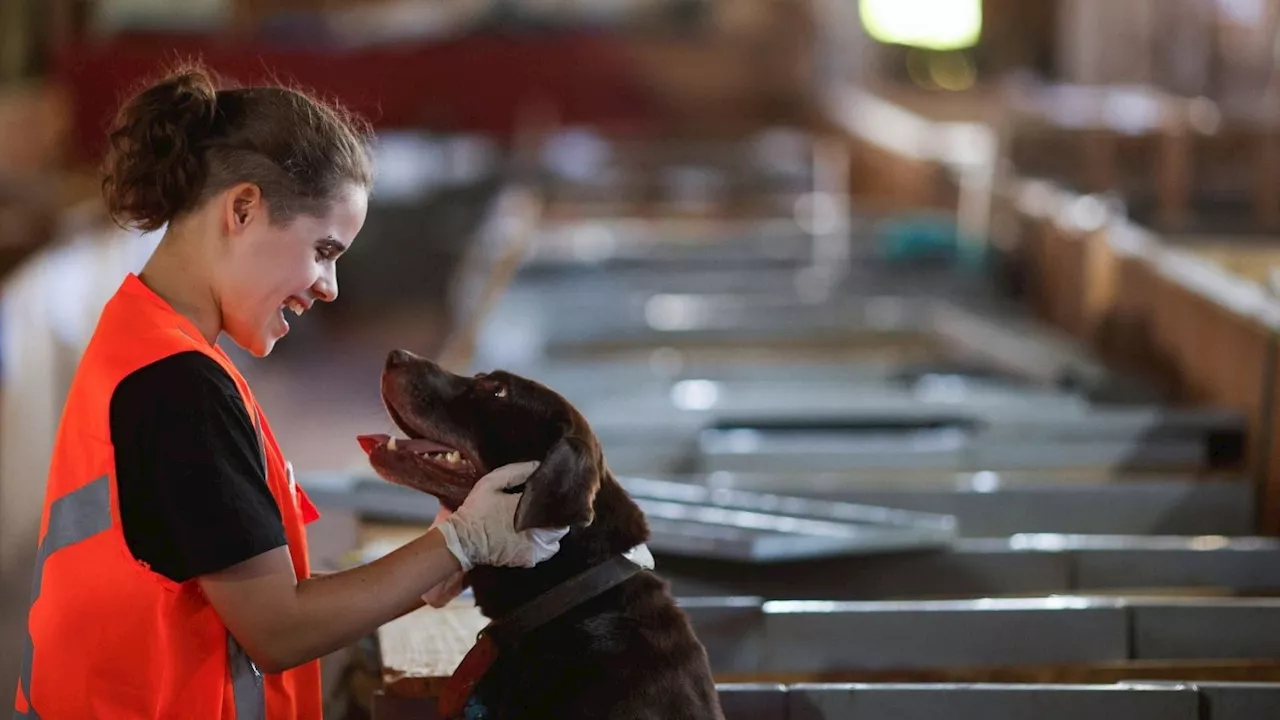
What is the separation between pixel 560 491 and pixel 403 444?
0.73 feet

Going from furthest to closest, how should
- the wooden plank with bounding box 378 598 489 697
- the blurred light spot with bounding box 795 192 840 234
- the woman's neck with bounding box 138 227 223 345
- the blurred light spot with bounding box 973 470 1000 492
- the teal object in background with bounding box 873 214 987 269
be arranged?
the blurred light spot with bounding box 795 192 840 234 → the teal object in background with bounding box 873 214 987 269 → the blurred light spot with bounding box 973 470 1000 492 → the wooden plank with bounding box 378 598 489 697 → the woman's neck with bounding box 138 227 223 345

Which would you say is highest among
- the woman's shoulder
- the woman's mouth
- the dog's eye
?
the woman's mouth

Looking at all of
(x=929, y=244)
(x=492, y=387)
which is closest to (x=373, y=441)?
(x=492, y=387)

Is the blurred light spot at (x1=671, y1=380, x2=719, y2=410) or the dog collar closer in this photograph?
the dog collar

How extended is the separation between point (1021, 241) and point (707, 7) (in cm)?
1149

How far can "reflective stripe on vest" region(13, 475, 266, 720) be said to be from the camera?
1.52 m

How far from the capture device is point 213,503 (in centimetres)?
148

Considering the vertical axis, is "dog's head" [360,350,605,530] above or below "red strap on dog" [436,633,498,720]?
above

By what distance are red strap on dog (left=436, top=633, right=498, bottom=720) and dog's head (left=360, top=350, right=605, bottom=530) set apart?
0.17 metres

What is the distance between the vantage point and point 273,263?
1605mm

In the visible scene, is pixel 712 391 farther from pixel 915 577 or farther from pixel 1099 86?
pixel 1099 86

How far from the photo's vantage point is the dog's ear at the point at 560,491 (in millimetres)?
1634

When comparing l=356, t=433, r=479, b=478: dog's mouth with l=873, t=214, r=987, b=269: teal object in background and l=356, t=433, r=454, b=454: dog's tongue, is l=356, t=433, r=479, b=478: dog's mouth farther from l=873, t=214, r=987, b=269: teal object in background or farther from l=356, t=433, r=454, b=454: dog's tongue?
l=873, t=214, r=987, b=269: teal object in background

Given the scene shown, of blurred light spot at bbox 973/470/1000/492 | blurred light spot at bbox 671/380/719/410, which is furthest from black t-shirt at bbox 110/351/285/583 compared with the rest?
blurred light spot at bbox 671/380/719/410
